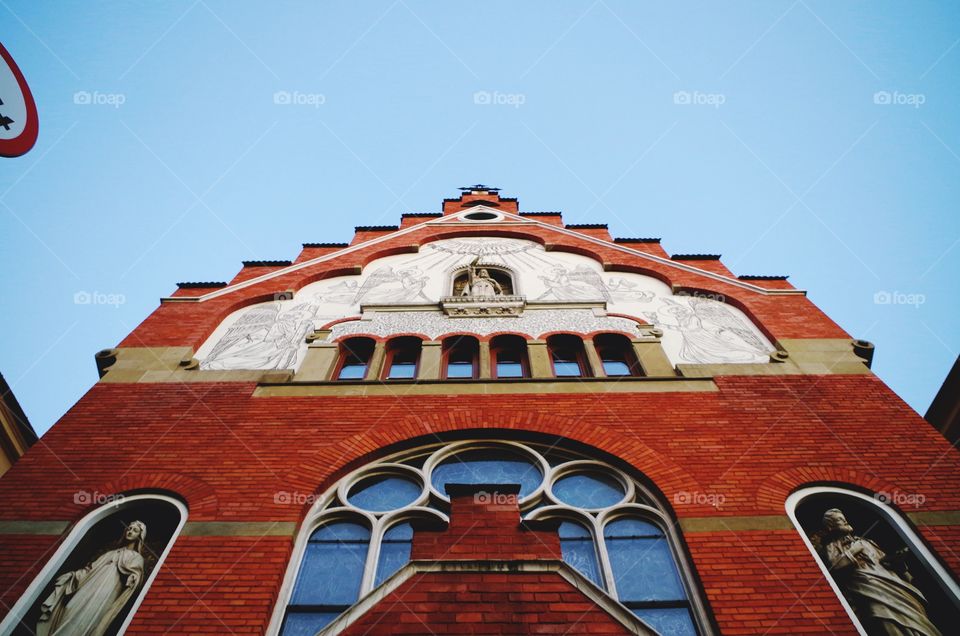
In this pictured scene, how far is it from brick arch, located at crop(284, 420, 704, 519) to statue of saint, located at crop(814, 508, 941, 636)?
51.1 inches

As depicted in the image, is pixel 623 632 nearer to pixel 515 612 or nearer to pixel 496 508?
pixel 515 612

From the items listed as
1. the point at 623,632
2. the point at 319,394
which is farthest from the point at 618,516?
the point at 319,394

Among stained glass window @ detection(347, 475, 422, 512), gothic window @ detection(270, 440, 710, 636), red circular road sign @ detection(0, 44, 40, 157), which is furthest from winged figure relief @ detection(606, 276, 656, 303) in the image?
red circular road sign @ detection(0, 44, 40, 157)

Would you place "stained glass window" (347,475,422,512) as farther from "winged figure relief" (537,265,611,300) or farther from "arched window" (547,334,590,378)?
"winged figure relief" (537,265,611,300)

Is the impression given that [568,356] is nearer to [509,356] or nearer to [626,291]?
[509,356]

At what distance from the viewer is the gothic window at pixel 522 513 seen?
596cm

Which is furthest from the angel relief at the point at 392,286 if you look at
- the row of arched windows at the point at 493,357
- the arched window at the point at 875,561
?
the arched window at the point at 875,561

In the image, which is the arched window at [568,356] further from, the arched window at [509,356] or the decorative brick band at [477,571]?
the decorative brick band at [477,571]

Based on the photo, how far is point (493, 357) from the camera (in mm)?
9953

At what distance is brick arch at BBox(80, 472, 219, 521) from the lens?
676cm

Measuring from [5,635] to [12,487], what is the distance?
2122 mm

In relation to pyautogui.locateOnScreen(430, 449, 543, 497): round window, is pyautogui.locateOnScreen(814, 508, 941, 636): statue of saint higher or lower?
lower

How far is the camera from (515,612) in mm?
4645

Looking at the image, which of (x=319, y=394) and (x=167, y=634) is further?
(x=319, y=394)
